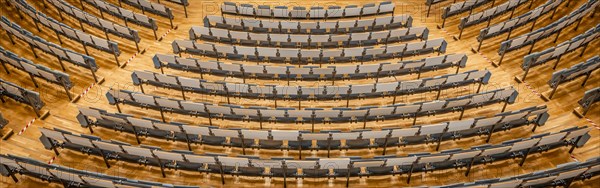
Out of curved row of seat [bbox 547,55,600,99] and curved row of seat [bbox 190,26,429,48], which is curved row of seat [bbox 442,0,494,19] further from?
curved row of seat [bbox 547,55,600,99]

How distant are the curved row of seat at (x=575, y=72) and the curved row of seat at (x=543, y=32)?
577 millimetres

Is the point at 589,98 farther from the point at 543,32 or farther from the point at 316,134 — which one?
the point at 316,134

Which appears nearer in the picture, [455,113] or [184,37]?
[455,113]

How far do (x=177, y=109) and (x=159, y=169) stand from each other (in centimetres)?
58

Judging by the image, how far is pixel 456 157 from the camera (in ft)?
10.3

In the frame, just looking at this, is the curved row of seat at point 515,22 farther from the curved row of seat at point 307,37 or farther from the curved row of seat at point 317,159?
the curved row of seat at point 317,159

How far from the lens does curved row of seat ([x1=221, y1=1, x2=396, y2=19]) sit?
17.8 feet

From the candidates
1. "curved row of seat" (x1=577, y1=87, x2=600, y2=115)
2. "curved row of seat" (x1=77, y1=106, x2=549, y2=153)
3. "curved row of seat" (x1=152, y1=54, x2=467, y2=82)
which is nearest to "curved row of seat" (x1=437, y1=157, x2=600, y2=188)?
"curved row of seat" (x1=77, y1=106, x2=549, y2=153)

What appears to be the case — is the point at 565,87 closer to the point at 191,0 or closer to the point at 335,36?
the point at 335,36

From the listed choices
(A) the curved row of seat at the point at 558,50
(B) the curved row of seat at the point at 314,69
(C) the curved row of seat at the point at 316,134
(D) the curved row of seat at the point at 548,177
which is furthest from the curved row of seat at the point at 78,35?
(A) the curved row of seat at the point at 558,50

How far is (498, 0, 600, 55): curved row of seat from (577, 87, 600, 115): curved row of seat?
852mm

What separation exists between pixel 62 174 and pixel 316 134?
1838mm

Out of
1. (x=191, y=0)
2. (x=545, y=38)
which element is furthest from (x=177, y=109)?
(x=545, y=38)

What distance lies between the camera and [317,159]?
320cm
